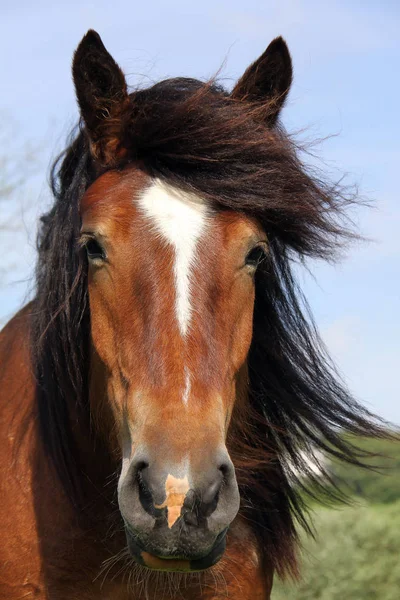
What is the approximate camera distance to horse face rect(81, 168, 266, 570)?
2621 mm

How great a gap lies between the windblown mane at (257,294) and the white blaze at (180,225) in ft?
0.24

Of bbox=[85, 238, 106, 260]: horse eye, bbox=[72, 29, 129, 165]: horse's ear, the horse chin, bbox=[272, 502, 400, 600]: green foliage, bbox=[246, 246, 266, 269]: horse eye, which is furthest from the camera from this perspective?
bbox=[272, 502, 400, 600]: green foliage

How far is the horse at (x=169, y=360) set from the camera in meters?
2.74

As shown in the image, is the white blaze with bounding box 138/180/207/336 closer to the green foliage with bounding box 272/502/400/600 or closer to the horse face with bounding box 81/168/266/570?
the horse face with bounding box 81/168/266/570

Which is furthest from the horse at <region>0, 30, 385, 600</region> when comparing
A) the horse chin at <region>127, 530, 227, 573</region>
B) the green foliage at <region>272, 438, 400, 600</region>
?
the green foliage at <region>272, 438, 400, 600</region>

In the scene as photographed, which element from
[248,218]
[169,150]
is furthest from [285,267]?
[169,150]

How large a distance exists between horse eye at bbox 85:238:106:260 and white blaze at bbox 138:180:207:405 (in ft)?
0.70

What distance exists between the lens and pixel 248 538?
145 inches

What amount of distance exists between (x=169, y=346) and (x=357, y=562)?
176 inches

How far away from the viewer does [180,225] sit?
120 inches

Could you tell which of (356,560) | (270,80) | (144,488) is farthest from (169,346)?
(356,560)

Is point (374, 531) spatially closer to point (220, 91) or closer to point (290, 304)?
point (290, 304)

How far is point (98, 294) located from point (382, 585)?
14.2ft

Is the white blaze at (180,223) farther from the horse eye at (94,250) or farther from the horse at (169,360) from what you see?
the horse eye at (94,250)
